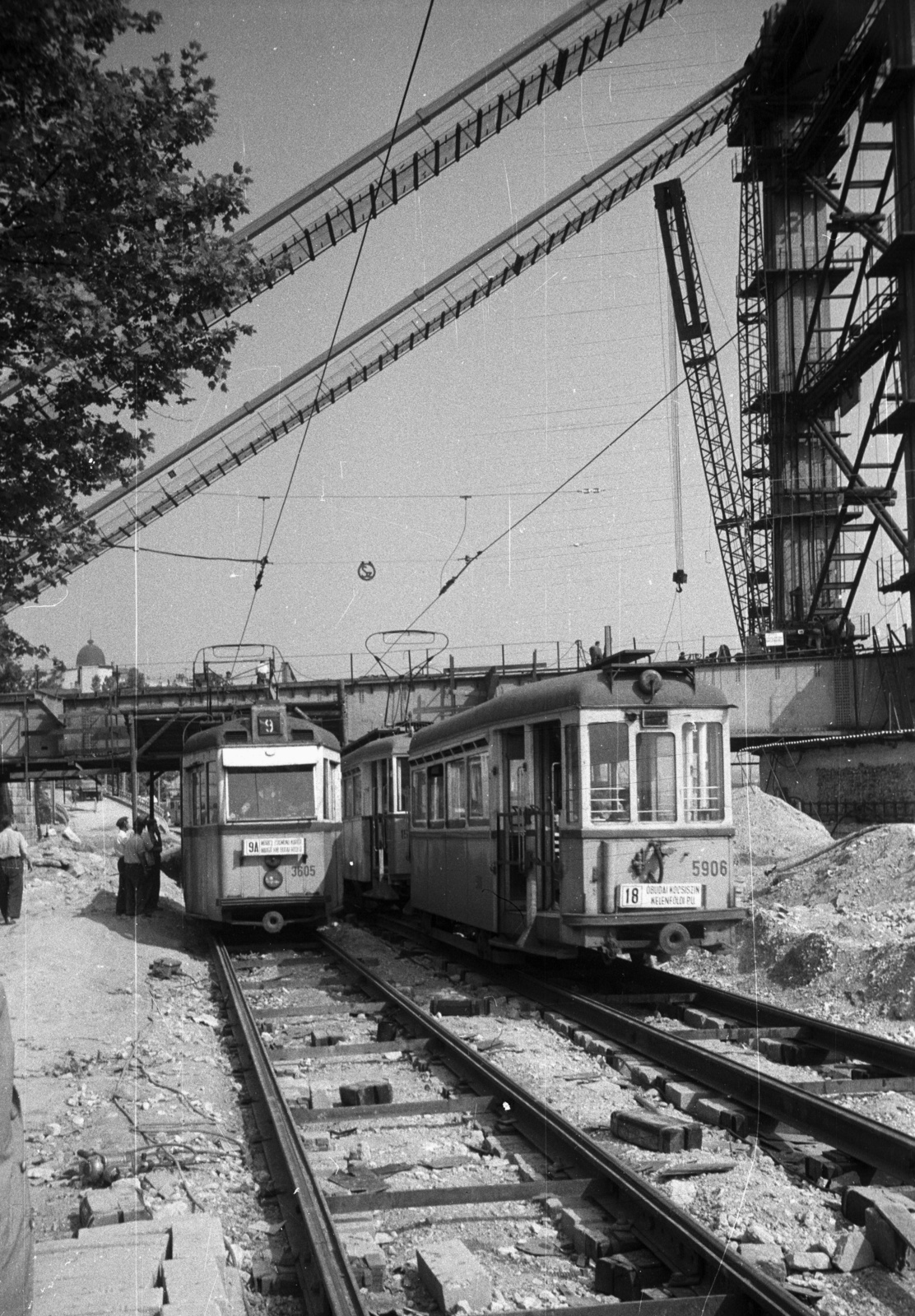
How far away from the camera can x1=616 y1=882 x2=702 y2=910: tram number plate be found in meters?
12.3

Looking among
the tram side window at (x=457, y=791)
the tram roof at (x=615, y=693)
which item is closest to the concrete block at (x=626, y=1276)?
the tram roof at (x=615, y=693)

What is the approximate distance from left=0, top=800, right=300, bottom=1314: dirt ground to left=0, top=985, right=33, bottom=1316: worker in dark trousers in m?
2.00

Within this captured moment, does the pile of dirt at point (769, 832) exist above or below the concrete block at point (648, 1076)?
above

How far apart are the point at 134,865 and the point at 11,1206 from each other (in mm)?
16364

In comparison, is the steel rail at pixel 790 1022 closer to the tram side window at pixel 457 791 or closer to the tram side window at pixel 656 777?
the tram side window at pixel 656 777

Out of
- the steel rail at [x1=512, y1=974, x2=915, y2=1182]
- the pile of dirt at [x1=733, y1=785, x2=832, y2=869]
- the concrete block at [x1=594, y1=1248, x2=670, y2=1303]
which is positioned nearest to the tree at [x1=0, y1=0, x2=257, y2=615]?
the steel rail at [x1=512, y1=974, x2=915, y2=1182]

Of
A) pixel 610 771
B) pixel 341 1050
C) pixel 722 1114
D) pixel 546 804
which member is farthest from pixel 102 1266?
pixel 546 804

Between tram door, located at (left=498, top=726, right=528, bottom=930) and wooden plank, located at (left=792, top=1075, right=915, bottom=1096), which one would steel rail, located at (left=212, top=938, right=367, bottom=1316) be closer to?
wooden plank, located at (left=792, top=1075, right=915, bottom=1096)

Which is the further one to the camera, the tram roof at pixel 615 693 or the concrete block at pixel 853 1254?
the tram roof at pixel 615 693

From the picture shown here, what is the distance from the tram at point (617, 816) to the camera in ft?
40.5

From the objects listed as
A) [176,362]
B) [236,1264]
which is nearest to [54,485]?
[176,362]

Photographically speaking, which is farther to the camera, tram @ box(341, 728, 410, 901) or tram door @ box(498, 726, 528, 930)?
tram @ box(341, 728, 410, 901)

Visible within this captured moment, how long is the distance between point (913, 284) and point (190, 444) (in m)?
19.0

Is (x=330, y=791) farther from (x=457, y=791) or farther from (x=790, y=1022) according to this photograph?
(x=790, y=1022)
